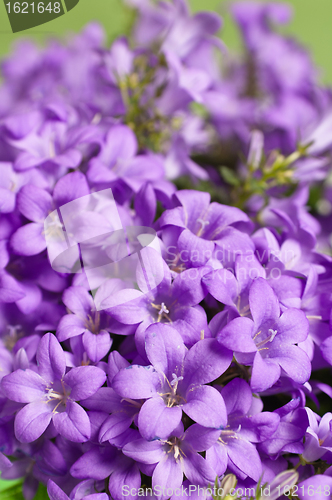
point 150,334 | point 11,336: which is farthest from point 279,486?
point 11,336

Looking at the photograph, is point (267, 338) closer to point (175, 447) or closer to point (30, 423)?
point (175, 447)

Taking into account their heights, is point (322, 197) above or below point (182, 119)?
below

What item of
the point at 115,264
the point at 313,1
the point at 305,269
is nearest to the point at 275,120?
the point at 305,269

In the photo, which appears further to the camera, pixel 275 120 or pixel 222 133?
pixel 222 133

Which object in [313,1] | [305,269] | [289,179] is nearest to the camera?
[305,269]

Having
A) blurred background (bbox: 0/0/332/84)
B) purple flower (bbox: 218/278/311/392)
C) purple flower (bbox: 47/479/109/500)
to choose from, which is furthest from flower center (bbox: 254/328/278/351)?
blurred background (bbox: 0/0/332/84)

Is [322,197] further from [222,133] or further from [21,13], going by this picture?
[21,13]

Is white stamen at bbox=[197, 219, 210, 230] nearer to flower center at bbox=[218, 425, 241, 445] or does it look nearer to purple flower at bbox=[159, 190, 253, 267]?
purple flower at bbox=[159, 190, 253, 267]

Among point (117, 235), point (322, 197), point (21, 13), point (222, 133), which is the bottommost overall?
point (322, 197)
